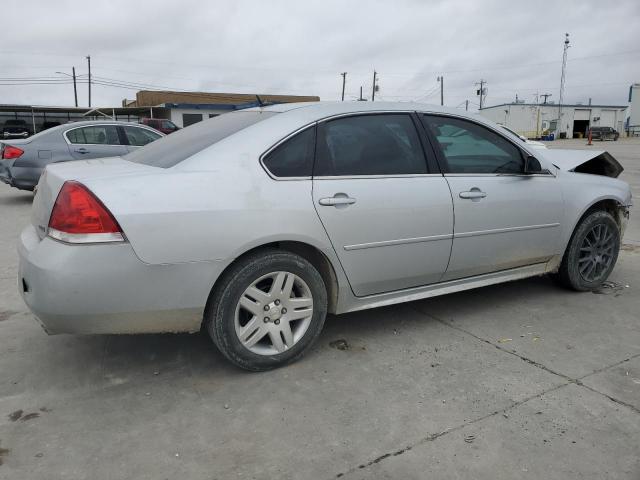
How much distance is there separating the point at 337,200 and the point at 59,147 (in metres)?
7.73

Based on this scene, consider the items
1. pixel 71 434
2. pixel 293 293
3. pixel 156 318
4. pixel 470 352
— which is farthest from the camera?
pixel 470 352

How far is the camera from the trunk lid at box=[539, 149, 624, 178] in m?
4.39

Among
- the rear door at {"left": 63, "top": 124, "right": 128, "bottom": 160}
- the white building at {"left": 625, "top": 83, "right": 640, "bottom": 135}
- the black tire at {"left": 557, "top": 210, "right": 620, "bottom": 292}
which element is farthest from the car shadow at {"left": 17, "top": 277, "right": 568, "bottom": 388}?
the white building at {"left": 625, "top": 83, "right": 640, "bottom": 135}

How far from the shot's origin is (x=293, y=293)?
10.1 ft

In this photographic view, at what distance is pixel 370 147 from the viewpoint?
3.29m

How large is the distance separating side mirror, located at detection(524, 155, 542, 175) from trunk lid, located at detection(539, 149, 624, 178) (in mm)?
460

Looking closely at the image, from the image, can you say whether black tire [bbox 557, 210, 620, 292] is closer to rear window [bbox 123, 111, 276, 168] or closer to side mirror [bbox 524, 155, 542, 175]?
side mirror [bbox 524, 155, 542, 175]

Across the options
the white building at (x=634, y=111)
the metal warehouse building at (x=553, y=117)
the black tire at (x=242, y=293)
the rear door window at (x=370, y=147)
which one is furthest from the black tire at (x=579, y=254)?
the white building at (x=634, y=111)

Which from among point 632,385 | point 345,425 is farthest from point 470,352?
point 345,425

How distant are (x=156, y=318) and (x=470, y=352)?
1898 millimetres

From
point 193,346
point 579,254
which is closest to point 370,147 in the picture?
point 193,346

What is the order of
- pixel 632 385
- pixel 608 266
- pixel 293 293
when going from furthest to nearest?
pixel 608 266 → pixel 293 293 → pixel 632 385

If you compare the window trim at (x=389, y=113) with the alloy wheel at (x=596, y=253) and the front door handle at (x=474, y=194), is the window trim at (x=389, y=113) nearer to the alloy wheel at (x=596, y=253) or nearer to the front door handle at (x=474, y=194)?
the front door handle at (x=474, y=194)

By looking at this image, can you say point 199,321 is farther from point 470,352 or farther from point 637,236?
point 637,236
